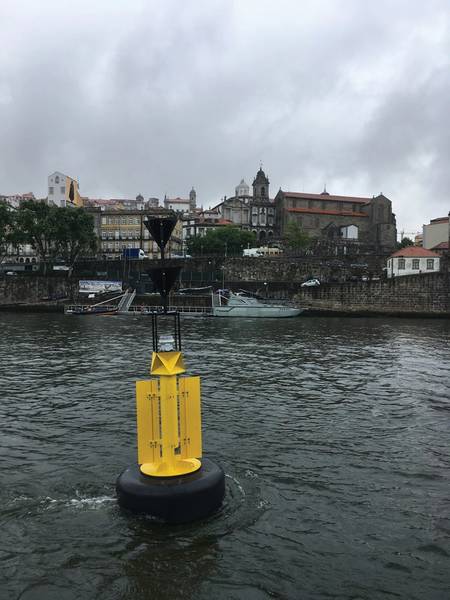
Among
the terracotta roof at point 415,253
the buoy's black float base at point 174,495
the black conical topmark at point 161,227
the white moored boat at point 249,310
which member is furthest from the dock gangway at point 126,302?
the buoy's black float base at point 174,495

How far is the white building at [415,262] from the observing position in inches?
2751

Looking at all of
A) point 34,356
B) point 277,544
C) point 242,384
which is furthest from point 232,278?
point 277,544

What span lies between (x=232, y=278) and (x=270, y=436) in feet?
223

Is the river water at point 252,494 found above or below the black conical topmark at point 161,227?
below

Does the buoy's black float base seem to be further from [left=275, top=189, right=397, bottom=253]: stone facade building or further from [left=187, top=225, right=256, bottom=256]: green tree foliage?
[left=275, top=189, right=397, bottom=253]: stone facade building

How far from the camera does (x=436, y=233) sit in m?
92.5

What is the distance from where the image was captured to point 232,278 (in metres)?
79.6

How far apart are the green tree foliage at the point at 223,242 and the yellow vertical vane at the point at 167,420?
103m

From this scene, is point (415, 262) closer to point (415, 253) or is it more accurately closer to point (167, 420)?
point (415, 253)

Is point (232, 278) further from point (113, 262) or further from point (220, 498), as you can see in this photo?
point (220, 498)

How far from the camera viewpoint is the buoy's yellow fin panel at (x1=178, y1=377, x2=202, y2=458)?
776cm

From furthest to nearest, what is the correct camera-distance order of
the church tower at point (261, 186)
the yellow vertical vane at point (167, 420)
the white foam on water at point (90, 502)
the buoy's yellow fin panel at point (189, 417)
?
1. the church tower at point (261, 186)
2. the white foam on water at point (90, 502)
3. the buoy's yellow fin panel at point (189, 417)
4. the yellow vertical vane at point (167, 420)

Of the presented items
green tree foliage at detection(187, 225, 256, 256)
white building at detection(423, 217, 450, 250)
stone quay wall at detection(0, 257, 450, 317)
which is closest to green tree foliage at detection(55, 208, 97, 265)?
stone quay wall at detection(0, 257, 450, 317)

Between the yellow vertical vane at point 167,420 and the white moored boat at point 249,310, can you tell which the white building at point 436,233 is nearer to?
the white moored boat at point 249,310
